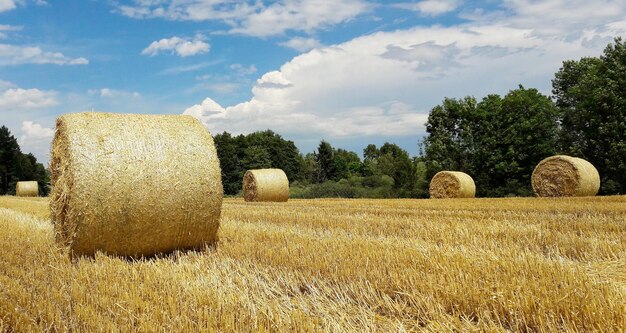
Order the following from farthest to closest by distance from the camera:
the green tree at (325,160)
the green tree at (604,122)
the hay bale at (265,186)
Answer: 1. the green tree at (325,160)
2. the green tree at (604,122)
3. the hay bale at (265,186)

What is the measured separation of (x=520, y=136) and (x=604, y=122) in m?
7.06

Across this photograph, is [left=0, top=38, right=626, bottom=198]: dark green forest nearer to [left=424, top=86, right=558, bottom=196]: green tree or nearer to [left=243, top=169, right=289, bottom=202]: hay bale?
[left=424, top=86, right=558, bottom=196]: green tree

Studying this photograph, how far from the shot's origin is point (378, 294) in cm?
399

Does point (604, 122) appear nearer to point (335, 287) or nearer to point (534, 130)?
point (534, 130)

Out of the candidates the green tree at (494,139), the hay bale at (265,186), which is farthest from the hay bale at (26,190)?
the green tree at (494,139)

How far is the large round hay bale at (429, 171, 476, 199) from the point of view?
22.1 meters

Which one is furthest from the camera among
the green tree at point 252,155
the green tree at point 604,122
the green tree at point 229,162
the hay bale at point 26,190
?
the green tree at point 252,155

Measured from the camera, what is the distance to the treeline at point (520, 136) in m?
28.8

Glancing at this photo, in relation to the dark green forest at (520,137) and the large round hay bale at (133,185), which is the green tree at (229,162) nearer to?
the dark green forest at (520,137)

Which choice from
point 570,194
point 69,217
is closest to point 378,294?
point 69,217

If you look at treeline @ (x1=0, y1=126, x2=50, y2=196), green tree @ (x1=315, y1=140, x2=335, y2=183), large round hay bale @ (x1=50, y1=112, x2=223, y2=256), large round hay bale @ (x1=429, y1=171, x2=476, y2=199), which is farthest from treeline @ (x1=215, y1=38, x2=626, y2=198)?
treeline @ (x1=0, y1=126, x2=50, y2=196)

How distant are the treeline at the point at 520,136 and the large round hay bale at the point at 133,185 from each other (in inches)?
908

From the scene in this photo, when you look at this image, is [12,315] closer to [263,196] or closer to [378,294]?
[378,294]

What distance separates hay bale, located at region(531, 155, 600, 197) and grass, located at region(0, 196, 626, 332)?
529 inches
